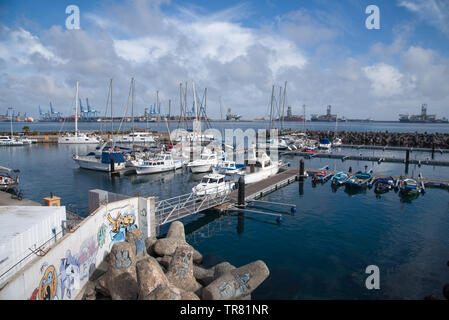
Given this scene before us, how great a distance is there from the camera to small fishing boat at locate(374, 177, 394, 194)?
34.6 metres

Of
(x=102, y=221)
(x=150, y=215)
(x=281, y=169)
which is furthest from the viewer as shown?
(x=281, y=169)

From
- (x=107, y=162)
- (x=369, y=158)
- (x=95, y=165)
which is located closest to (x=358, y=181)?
(x=369, y=158)

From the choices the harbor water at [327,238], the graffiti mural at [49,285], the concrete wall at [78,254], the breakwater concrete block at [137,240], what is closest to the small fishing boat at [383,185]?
the harbor water at [327,238]

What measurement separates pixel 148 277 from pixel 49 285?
11.1 feet

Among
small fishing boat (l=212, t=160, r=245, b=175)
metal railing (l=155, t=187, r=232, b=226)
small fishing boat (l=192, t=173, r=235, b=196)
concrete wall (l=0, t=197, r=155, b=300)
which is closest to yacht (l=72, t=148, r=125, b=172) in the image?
small fishing boat (l=212, t=160, r=245, b=175)

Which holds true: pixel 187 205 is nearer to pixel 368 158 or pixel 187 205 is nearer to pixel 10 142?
pixel 368 158

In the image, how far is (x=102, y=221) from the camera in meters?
15.1

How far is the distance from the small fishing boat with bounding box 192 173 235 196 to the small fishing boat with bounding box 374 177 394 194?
17.3m

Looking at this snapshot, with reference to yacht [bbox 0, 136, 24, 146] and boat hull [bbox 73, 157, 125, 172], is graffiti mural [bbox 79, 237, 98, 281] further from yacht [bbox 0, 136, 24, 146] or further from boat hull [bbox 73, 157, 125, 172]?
yacht [bbox 0, 136, 24, 146]
